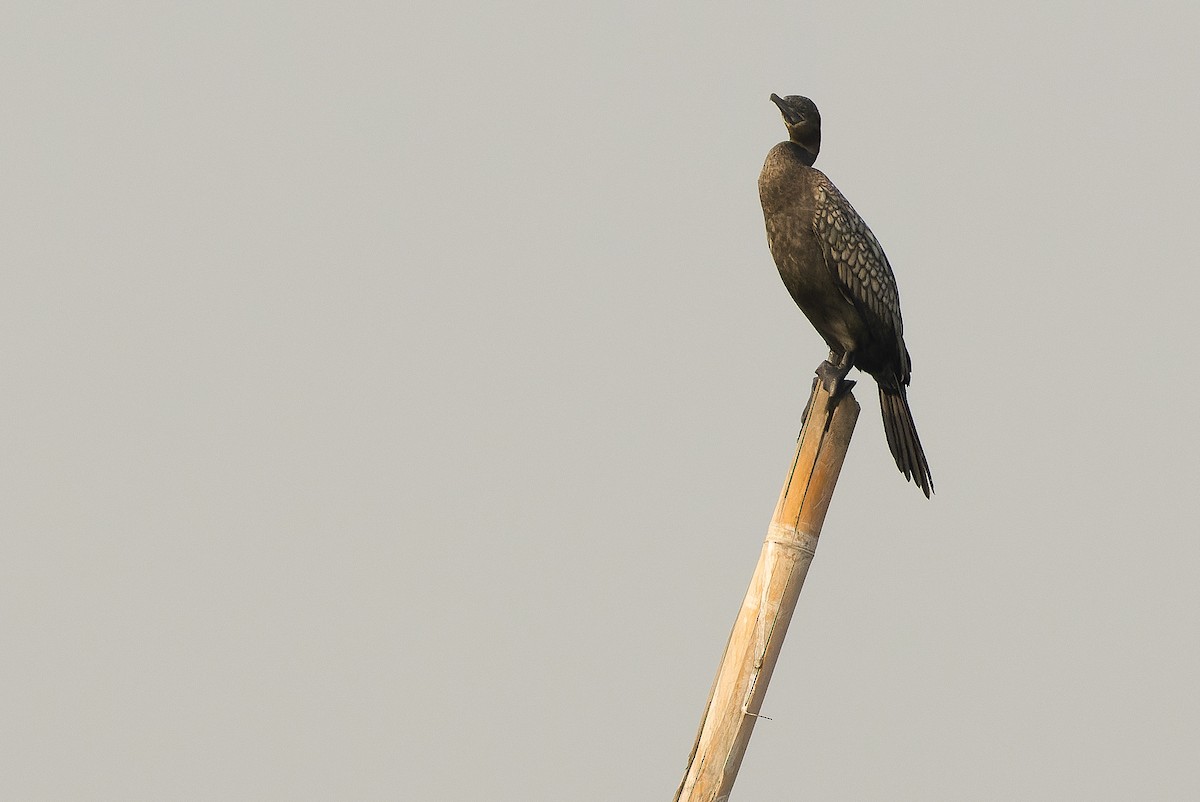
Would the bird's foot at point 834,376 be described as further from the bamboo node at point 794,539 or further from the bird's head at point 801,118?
the bird's head at point 801,118

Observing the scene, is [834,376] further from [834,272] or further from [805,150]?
[805,150]

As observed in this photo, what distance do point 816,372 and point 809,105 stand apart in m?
1.38

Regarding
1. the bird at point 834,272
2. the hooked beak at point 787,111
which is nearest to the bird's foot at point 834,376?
the bird at point 834,272

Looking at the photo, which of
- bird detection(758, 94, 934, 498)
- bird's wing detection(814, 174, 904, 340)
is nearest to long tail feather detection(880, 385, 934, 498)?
bird detection(758, 94, 934, 498)

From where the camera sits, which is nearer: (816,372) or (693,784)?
(693,784)

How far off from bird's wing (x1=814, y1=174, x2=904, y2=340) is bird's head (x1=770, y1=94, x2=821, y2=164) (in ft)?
0.71

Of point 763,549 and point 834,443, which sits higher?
point 834,443

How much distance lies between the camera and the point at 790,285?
7.06 metres

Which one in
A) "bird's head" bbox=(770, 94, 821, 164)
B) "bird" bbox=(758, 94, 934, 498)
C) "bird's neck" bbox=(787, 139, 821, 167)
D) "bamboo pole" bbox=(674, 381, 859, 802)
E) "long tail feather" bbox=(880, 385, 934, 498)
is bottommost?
"bamboo pole" bbox=(674, 381, 859, 802)

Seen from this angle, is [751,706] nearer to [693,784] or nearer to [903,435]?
[693,784]

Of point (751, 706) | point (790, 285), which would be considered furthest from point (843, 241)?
point (751, 706)

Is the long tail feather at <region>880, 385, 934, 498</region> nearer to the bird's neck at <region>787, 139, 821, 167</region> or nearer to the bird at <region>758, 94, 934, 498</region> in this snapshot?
the bird at <region>758, 94, 934, 498</region>

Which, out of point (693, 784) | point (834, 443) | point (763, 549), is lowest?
point (693, 784)

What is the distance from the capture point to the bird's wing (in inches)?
270
